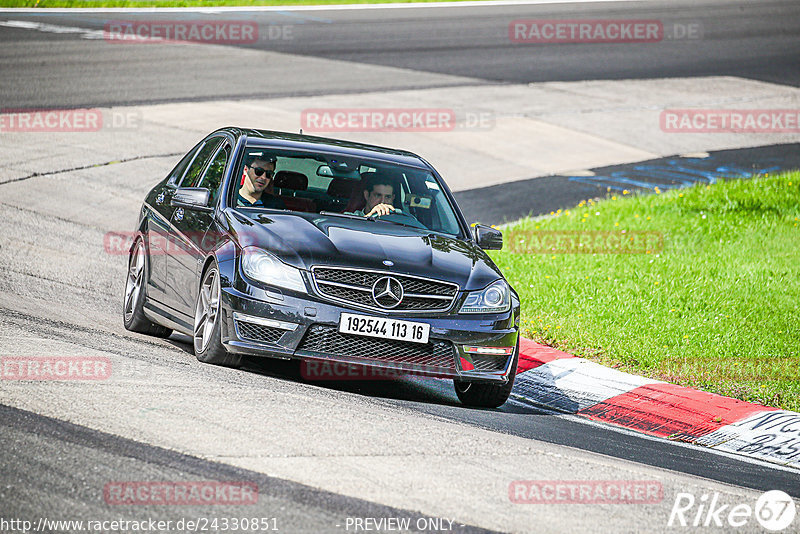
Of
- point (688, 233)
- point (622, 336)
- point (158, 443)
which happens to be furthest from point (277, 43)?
point (158, 443)

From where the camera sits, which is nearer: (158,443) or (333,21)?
(158,443)

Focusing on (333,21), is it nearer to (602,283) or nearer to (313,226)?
(602,283)

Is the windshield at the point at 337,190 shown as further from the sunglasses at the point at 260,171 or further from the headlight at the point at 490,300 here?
the headlight at the point at 490,300

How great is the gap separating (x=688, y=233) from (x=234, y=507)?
33.8 ft

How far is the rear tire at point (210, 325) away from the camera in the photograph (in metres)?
7.54

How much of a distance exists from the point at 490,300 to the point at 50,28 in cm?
2041

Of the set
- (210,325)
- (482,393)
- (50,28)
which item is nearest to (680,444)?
(482,393)

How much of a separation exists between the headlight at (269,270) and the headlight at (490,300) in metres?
1.12

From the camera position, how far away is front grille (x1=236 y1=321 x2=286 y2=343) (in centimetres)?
728

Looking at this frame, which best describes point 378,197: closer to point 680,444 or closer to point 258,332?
point 258,332

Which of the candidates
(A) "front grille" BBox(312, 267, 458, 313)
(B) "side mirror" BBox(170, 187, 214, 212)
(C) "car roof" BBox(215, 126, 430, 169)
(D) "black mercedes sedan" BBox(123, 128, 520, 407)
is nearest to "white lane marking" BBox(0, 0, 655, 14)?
(C) "car roof" BBox(215, 126, 430, 169)

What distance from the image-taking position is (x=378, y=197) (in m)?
8.68

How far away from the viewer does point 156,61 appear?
2320 cm

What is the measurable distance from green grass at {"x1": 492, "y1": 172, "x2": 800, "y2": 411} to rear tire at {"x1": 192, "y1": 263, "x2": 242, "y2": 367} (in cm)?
337
